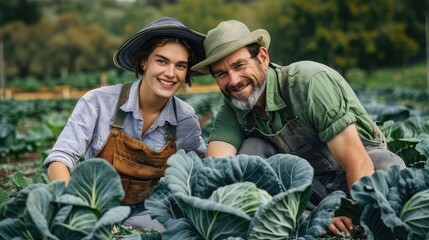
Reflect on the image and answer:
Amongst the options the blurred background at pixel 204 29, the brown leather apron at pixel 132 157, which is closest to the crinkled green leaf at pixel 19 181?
the brown leather apron at pixel 132 157

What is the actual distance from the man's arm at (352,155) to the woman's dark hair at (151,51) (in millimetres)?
1259

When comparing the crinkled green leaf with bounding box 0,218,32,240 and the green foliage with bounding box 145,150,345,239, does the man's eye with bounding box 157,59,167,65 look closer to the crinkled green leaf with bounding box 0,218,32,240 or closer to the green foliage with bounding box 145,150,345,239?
the green foliage with bounding box 145,150,345,239

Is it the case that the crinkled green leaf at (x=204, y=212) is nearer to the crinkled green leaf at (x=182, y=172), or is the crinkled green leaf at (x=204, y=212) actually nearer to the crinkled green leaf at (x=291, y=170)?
the crinkled green leaf at (x=182, y=172)

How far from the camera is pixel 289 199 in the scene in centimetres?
288

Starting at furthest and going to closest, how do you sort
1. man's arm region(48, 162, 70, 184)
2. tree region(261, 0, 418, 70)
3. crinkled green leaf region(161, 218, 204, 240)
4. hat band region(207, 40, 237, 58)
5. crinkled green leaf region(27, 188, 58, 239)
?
1. tree region(261, 0, 418, 70)
2. hat band region(207, 40, 237, 58)
3. man's arm region(48, 162, 70, 184)
4. crinkled green leaf region(161, 218, 204, 240)
5. crinkled green leaf region(27, 188, 58, 239)

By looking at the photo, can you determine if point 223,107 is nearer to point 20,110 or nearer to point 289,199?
point 289,199

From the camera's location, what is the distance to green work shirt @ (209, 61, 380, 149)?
152 inches

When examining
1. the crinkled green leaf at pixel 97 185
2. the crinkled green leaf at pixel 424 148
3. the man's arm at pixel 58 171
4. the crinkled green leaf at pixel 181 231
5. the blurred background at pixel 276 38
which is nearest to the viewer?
the crinkled green leaf at pixel 97 185

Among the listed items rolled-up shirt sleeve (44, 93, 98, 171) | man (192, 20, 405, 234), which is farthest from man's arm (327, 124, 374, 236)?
rolled-up shirt sleeve (44, 93, 98, 171)

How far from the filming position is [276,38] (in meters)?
52.3

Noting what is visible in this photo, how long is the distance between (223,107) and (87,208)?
1.78m

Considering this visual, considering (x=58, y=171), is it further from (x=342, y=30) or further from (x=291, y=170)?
(x=342, y=30)

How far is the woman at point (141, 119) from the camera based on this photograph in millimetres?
4141

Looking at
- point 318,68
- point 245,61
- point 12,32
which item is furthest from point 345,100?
point 12,32
